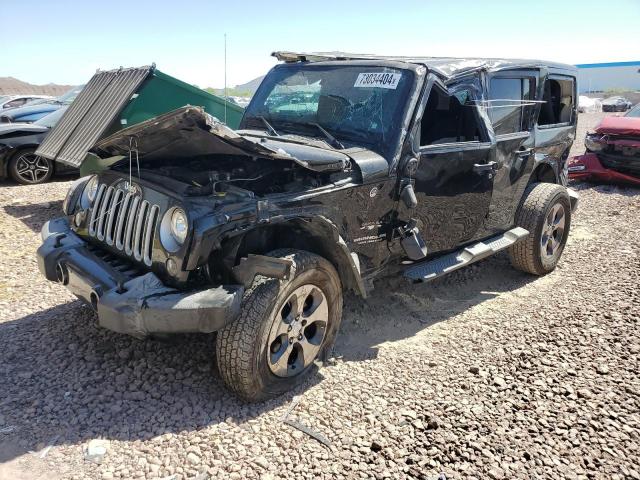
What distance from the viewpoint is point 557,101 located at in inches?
229

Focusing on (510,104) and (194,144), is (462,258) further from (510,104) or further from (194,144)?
(194,144)

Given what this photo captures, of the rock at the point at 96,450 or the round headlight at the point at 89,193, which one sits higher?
the round headlight at the point at 89,193

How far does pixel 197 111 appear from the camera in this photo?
2.58m

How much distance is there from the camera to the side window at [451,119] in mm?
4259

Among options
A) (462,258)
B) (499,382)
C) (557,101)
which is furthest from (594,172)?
(499,382)

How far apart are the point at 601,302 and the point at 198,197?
3.54 m

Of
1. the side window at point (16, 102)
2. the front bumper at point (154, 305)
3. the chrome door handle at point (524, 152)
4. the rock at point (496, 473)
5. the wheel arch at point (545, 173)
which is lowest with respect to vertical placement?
the rock at point (496, 473)

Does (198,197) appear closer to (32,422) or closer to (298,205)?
(298,205)

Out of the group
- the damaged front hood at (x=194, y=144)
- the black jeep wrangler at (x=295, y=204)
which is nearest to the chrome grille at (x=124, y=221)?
the black jeep wrangler at (x=295, y=204)

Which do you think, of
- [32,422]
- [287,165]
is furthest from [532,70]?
[32,422]

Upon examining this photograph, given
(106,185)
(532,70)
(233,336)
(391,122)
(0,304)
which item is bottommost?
(0,304)

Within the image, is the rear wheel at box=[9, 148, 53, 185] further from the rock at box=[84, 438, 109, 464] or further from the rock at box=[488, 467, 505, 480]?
the rock at box=[488, 467, 505, 480]

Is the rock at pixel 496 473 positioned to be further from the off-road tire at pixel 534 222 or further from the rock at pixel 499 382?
the off-road tire at pixel 534 222

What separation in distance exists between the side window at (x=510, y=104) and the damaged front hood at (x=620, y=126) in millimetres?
5118
